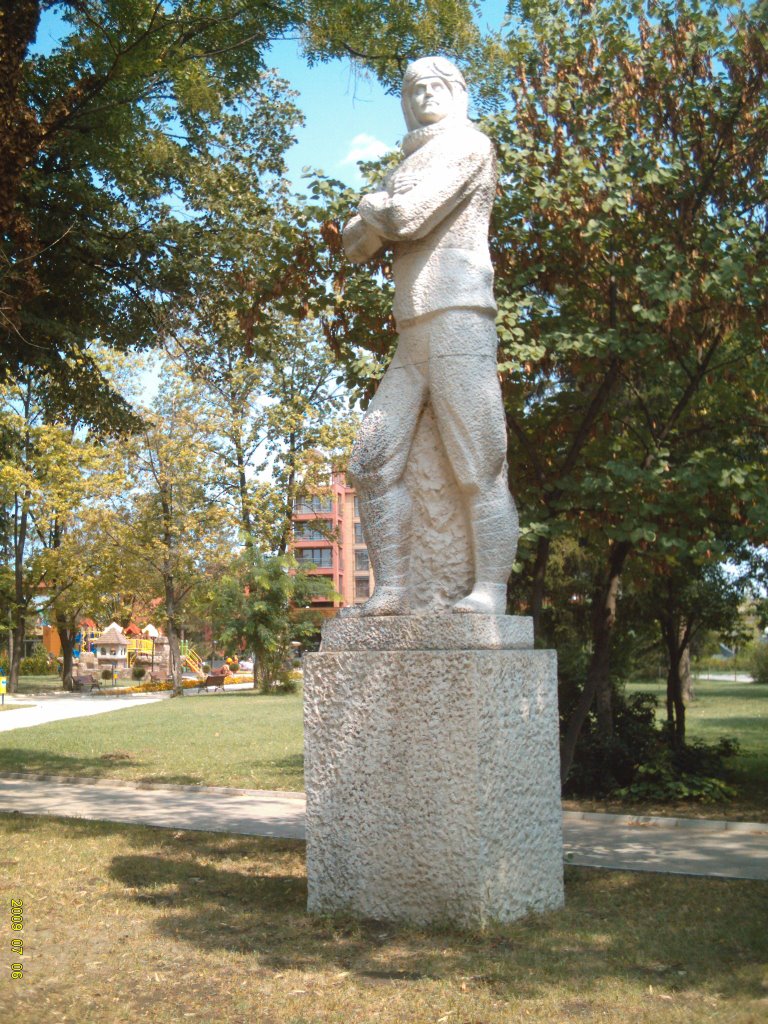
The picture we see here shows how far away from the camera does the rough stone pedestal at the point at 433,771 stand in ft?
16.3

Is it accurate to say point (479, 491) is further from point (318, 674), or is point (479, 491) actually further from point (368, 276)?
point (368, 276)

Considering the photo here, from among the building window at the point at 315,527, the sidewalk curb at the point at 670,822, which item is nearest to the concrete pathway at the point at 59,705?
the building window at the point at 315,527

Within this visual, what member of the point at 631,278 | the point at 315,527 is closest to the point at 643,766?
the point at 631,278

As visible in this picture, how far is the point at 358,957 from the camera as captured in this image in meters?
4.70

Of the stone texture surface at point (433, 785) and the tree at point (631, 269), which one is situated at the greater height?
the tree at point (631, 269)

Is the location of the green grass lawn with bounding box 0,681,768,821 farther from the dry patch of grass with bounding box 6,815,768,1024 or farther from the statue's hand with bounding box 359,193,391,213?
the statue's hand with bounding box 359,193,391,213

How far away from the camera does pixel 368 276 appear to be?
9430mm

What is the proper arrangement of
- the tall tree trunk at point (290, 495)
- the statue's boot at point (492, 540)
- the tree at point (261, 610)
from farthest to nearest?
the tall tree trunk at point (290, 495) < the tree at point (261, 610) < the statue's boot at point (492, 540)

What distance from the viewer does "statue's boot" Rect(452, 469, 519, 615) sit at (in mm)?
5406

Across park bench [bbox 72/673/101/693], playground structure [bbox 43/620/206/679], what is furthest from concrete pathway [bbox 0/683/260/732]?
playground structure [bbox 43/620/206/679]

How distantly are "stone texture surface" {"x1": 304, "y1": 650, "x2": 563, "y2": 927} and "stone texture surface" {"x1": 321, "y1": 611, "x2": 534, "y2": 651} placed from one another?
3.0 inches

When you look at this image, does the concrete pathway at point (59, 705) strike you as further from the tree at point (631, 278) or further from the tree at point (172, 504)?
the tree at point (631, 278)

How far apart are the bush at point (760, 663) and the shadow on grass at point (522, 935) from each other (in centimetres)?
3254

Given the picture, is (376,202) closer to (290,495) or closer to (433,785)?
(433,785)
